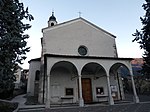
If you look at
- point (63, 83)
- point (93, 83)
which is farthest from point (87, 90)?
point (63, 83)

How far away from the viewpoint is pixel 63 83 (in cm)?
1373

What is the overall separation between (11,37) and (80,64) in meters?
6.57

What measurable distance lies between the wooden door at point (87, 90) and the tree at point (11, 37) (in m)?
8.28

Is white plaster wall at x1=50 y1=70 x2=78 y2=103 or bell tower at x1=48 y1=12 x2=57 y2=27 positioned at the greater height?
bell tower at x1=48 y1=12 x2=57 y2=27

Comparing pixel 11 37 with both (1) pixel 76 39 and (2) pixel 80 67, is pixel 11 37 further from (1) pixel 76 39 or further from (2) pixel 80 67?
(1) pixel 76 39

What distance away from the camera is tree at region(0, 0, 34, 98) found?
644cm

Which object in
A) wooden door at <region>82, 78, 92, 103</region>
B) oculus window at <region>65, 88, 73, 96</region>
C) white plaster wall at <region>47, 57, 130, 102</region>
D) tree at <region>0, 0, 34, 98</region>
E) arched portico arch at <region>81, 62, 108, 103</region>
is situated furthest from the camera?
arched portico arch at <region>81, 62, 108, 103</region>

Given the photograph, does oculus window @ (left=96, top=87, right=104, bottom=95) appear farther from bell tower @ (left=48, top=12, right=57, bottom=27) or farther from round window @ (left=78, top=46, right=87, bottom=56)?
bell tower @ (left=48, top=12, right=57, bottom=27)

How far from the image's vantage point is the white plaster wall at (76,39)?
47.2ft

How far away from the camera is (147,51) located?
9.58 meters

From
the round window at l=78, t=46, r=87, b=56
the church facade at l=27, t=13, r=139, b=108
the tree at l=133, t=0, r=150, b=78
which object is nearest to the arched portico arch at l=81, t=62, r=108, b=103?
the church facade at l=27, t=13, r=139, b=108

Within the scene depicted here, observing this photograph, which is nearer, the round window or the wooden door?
the wooden door

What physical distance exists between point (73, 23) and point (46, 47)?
4.53 m

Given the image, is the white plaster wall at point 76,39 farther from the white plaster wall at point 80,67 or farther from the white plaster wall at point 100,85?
the white plaster wall at point 100,85
